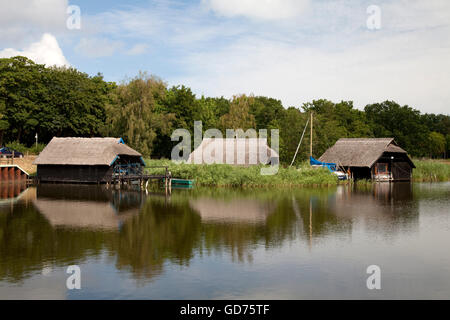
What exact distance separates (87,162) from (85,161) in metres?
0.29

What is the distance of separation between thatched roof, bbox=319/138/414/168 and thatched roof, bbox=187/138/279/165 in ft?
21.9

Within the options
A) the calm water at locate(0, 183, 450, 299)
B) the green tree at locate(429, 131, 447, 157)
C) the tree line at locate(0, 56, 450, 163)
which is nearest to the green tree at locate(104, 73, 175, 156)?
the tree line at locate(0, 56, 450, 163)

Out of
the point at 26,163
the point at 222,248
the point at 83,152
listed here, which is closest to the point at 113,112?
the point at 26,163

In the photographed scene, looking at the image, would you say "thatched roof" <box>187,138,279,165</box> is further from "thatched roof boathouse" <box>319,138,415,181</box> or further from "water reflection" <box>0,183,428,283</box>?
"water reflection" <box>0,183,428,283</box>

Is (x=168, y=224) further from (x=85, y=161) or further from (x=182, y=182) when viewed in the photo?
(x=85, y=161)

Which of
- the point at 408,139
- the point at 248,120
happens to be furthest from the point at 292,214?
the point at 408,139

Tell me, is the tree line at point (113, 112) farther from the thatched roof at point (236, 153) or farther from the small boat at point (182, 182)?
the small boat at point (182, 182)

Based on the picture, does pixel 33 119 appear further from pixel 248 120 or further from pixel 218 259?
pixel 218 259

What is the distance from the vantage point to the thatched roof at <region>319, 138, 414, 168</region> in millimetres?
47656

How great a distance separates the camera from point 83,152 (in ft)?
141

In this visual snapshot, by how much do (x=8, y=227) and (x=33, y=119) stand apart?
4347 centimetres

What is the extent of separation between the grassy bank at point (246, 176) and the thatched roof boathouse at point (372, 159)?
6524 millimetres

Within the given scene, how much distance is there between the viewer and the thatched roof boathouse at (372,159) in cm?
4794

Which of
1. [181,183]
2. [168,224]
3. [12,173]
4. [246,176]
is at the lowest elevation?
[168,224]
